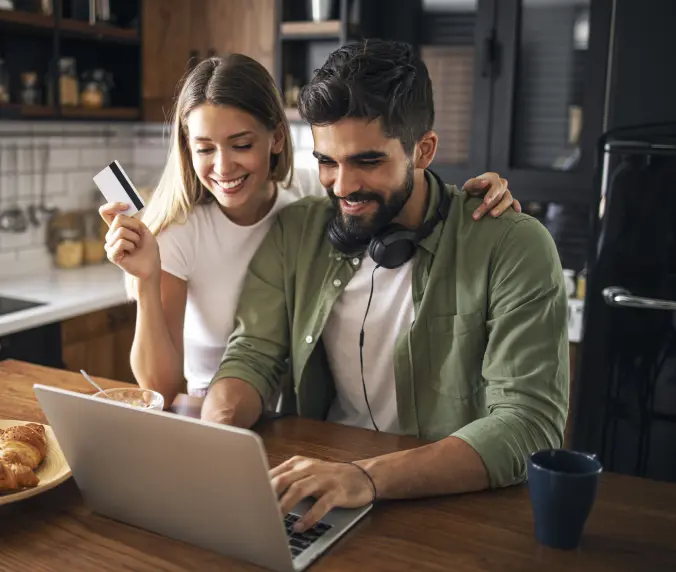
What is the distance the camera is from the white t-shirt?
165cm

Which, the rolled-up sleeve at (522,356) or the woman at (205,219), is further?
the woman at (205,219)

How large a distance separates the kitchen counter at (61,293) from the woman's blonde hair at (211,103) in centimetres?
91

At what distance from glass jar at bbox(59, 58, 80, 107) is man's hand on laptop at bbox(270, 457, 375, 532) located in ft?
7.72

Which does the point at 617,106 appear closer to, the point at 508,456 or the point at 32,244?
the point at 508,456

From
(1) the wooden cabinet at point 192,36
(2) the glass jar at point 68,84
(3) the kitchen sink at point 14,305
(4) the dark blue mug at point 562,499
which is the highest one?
(1) the wooden cabinet at point 192,36

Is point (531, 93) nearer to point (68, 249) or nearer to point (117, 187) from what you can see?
point (68, 249)

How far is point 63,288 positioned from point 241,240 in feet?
4.85

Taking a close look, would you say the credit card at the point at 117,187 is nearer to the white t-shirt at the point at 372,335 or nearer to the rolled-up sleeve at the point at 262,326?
the rolled-up sleeve at the point at 262,326

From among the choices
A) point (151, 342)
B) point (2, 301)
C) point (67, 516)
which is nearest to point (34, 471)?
point (67, 516)

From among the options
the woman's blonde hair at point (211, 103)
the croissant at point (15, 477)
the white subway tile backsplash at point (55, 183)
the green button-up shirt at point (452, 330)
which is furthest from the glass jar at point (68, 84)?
the croissant at point (15, 477)

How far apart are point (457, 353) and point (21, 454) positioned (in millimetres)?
775

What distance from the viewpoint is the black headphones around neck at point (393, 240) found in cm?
158

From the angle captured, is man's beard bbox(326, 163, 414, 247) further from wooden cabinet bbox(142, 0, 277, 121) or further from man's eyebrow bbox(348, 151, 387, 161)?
wooden cabinet bbox(142, 0, 277, 121)

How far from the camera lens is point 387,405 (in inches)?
66.3
